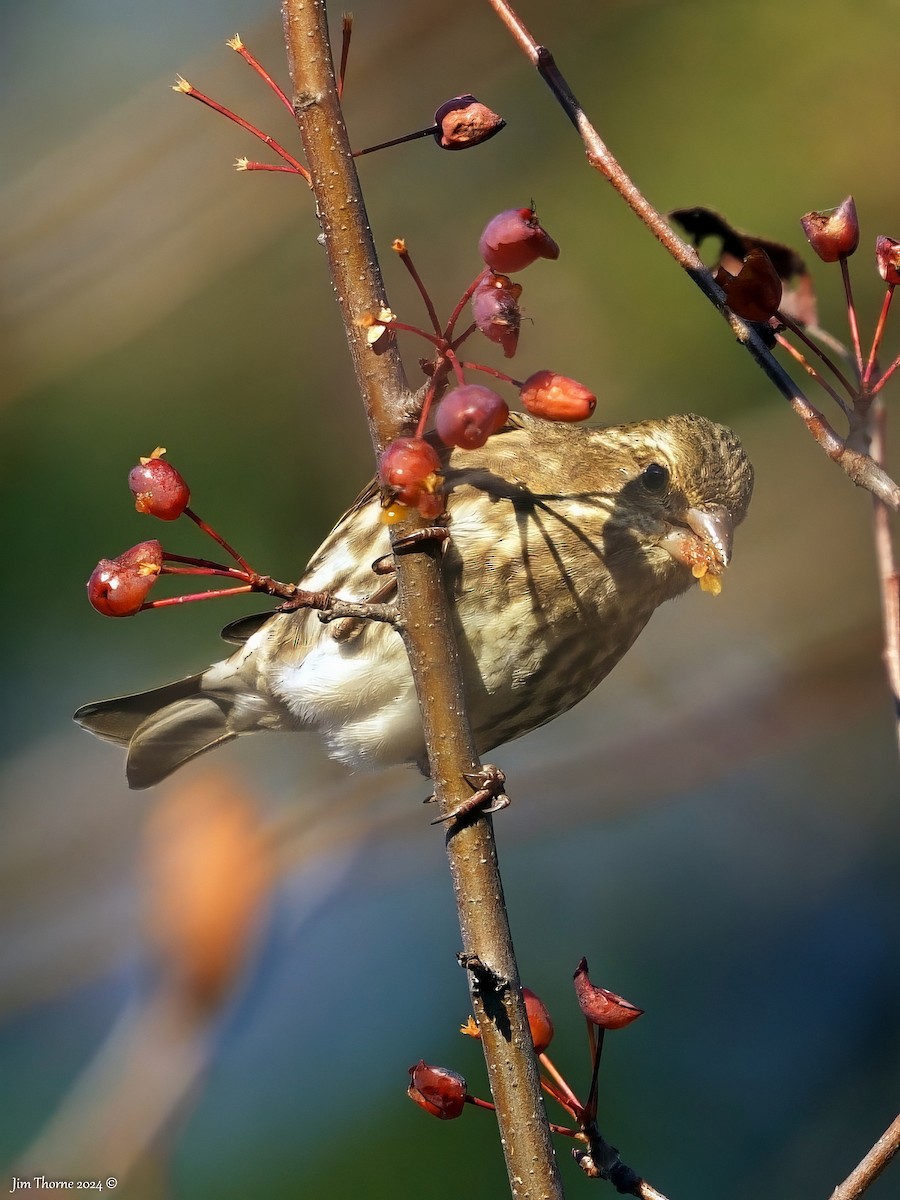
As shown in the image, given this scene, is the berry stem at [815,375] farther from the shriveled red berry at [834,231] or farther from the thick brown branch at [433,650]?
the thick brown branch at [433,650]

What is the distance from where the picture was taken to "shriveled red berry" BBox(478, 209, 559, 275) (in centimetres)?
155

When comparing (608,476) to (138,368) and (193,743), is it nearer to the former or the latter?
(193,743)

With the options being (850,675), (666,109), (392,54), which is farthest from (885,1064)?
(392,54)

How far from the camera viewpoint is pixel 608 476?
115 inches

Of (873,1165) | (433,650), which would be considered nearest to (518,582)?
(433,650)

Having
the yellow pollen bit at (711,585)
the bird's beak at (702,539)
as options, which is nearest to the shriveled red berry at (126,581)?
the yellow pollen bit at (711,585)

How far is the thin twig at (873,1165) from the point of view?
4.45ft

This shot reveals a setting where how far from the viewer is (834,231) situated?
152cm

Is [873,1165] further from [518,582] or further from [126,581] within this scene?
[518,582]

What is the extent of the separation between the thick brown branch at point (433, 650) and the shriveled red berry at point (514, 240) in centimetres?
14

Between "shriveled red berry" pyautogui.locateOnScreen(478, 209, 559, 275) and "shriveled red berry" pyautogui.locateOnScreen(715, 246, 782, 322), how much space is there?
217 millimetres

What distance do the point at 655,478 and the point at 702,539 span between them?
17 cm

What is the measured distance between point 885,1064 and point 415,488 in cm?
354

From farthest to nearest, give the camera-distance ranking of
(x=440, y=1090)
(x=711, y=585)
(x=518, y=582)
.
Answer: (x=518, y=582) → (x=711, y=585) → (x=440, y=1090)
